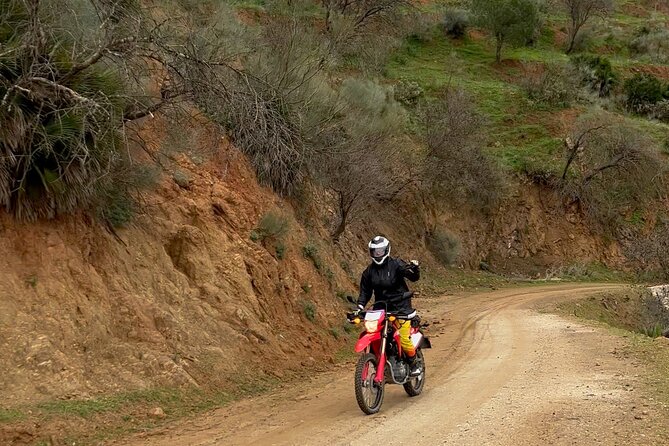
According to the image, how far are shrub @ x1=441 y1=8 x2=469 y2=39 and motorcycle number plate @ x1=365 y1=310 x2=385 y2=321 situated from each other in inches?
2001

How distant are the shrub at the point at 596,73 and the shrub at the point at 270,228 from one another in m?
40.4

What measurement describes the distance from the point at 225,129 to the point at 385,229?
1576 cm

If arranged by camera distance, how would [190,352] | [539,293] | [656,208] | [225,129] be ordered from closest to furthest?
[190,352] < [225,129] < [539,293] < [656,208]

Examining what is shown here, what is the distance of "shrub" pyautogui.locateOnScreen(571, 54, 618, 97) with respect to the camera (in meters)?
49.0

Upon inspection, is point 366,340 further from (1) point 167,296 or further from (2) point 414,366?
(1) point 167,296

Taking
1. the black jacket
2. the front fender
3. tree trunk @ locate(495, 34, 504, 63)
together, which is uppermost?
tree trunk @ locate(495, 34, 504, 63)

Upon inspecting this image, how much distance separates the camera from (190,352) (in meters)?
9.58

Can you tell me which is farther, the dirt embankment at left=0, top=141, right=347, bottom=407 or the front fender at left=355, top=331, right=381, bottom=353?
the dirt embankment at left=0, top=141, right=347, bottom=407

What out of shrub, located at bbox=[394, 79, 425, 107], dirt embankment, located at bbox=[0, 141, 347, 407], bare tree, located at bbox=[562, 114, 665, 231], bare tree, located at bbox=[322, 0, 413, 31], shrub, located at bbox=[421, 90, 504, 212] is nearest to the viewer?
dirt embankment, located at bbox=[0, 141, 347, 407]

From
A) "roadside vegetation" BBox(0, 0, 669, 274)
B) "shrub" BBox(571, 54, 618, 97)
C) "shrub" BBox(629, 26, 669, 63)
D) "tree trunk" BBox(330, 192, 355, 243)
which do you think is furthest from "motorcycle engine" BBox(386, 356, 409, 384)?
"shrub" BBox(629, 26, 669, 63)

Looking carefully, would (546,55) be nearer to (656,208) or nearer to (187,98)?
(656,208)

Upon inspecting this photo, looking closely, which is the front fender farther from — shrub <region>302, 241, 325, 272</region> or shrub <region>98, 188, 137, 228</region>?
shrub <region>302, 241, 325, 272</region>

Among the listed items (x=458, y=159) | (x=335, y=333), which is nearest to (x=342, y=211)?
(x=335, y=333)

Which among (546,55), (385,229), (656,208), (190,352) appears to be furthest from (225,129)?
(546,55)
